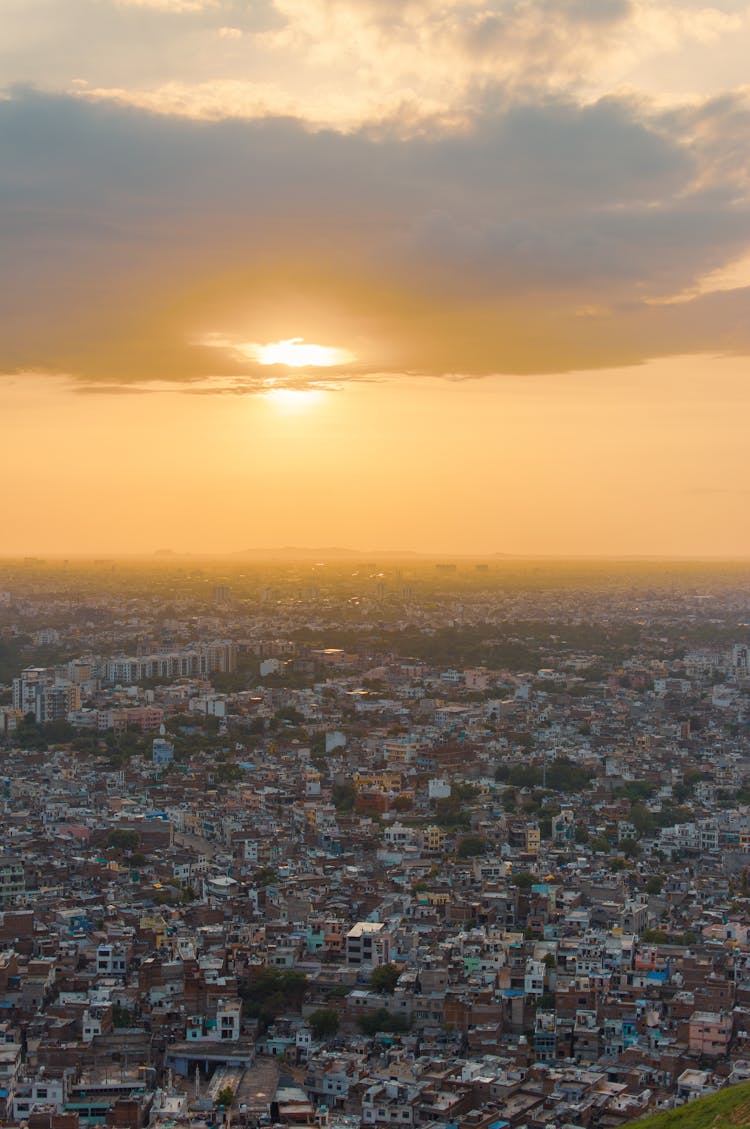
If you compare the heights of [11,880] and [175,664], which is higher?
[175,664]

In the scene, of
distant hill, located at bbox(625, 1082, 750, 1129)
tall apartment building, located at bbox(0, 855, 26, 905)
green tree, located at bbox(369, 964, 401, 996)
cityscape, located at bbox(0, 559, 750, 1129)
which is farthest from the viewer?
tall apartment building, located at bbox(0, 855, 26, 905)

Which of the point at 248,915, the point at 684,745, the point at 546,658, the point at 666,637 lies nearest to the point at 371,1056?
the point at 248,915

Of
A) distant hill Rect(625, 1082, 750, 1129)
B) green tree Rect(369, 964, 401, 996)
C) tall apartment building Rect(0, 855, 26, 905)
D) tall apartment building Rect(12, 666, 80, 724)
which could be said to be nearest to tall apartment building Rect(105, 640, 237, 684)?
tall apartment building Rect(12, 666, 80, 724)

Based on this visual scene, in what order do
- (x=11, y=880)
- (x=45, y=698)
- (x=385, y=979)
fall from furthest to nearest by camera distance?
(x=45, y=698)
(x=11, y=880)
(x=385, y=979)

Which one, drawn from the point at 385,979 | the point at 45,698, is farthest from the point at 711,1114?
the point at 45,698

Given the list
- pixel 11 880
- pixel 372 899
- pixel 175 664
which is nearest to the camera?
pixel 372 899

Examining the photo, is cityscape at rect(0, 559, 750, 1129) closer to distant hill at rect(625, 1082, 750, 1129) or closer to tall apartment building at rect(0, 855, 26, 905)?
tall apartment building at rect(0, 855, 26, 905)

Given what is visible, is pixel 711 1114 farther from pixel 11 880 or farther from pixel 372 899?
pixel 11 880

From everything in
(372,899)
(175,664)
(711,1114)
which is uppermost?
(711,1114)

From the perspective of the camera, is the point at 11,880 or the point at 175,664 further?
the point at 175,664
